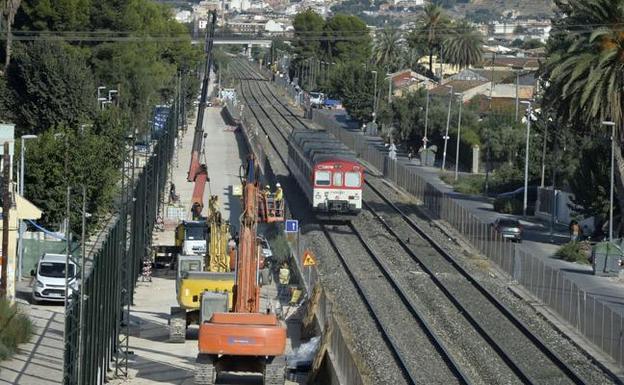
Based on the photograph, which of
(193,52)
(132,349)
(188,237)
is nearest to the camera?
(132,349)

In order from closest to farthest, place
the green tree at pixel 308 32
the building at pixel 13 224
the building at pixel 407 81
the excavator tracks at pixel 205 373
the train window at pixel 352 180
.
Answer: the excavator tracks at pixel 205 373
the building at pixel 13 224
the train window at pixel 352 180
the building at pixel 407 81
the green tree at pixel 308 32

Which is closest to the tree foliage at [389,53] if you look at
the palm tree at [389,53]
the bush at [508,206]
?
the palm tree at [389,53]

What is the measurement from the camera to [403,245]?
5491 cm

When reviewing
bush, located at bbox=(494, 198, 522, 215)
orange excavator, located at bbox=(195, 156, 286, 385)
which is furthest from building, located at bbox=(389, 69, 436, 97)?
orange excavator, located at bbox=(195, 156, 286, 385)

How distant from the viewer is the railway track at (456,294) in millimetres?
34062

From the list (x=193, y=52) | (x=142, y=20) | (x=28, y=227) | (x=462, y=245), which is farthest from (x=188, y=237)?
(x=193, y=52)

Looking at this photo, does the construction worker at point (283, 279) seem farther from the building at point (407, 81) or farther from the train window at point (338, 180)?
the building at point (407, 81)

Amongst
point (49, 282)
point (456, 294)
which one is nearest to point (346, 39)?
point (456, 294)

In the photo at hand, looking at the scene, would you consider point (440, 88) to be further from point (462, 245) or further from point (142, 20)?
point (462, 245)

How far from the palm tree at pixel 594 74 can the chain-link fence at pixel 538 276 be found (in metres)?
5.59

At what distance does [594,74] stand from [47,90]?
34806 mm

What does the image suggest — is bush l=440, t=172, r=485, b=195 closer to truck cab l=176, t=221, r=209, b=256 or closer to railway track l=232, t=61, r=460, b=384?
railway track l=232, t=61, r=460, b=384

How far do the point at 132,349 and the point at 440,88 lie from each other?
88.4 metres

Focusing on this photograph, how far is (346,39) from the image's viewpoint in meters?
176
